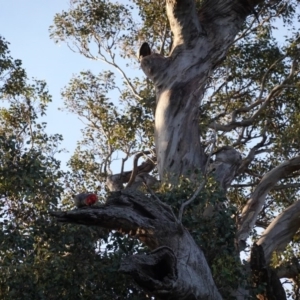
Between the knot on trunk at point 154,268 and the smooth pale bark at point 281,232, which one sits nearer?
the knot on trunk at point 154,268

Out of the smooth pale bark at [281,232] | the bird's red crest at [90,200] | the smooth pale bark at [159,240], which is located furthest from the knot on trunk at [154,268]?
the smooth pale bark at [281,232]

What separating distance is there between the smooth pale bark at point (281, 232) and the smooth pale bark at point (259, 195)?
38 centimetres

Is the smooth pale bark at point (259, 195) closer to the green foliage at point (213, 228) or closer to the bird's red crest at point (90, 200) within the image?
the green foliage at point (213, 228)

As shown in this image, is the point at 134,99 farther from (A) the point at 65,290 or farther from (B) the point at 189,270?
(B) the point at 189,270

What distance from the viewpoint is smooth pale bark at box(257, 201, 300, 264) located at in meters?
12.7

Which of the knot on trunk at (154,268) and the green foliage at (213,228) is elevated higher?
the green foliage at (213,228)

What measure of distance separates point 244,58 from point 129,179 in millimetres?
4113

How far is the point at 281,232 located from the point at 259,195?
94 cm

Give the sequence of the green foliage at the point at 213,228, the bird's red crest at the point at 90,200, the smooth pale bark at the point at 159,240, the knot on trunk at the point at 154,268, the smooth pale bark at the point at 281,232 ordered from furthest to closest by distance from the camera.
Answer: the smooth pale bark at the point at 281,232
the green foliage at the point at 213,228
the bird's red crest at the point at 90,200
the smooth pale bark at the point at 159,240
the knot on trunk at the point at 154,268

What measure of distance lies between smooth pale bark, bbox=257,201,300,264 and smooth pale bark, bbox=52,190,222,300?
584 cm

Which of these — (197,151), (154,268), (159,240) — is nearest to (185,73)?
(197,151)

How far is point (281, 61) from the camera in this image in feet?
55.4

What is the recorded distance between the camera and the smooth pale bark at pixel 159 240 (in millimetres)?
6297

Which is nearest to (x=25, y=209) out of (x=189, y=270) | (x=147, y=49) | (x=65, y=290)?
(x=65, y=290)
